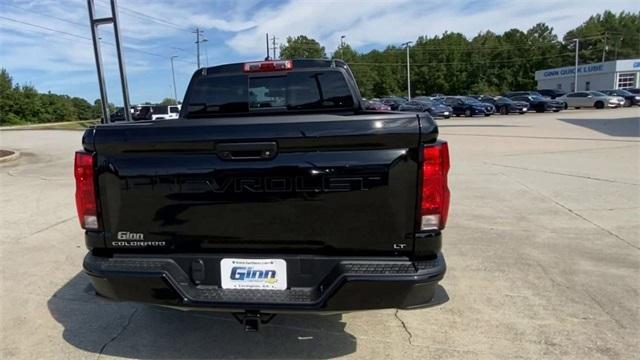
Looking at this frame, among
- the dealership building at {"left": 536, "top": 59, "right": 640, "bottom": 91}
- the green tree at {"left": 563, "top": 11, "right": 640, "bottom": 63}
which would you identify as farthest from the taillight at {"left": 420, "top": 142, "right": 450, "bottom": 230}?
the green tree at {"left": 563, "top": 11, "right": 640, "bottom": 63}

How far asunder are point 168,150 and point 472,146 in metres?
15.8

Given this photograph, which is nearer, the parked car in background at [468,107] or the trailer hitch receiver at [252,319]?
the trailer hitch receiver at [252,319]

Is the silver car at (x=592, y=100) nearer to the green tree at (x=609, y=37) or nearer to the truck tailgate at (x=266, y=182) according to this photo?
the truck tailgate at (x=266, y=182)

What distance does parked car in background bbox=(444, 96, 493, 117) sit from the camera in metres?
39.1

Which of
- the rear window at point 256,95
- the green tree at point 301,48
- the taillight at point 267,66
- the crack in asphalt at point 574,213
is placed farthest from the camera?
the green tree at point 301,48

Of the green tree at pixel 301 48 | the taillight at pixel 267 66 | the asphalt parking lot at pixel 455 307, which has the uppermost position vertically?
the green tree at pixel 301 48

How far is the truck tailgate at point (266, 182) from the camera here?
2.51 meters

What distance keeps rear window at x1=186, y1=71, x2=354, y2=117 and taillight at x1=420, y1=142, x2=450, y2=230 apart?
185 cm

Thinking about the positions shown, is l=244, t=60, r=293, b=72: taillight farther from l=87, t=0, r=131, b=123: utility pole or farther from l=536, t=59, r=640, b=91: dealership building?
l=536, t=59, r=640, b=91: dealership building

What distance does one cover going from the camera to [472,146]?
17.0 m

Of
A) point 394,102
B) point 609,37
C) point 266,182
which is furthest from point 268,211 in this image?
point 609,37

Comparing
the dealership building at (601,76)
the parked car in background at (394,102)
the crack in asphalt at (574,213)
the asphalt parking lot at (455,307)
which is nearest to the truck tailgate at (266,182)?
the asphalt parking lot at (455,307)

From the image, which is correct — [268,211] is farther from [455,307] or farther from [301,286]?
[455,307]

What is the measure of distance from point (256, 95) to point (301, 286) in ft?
7.10
